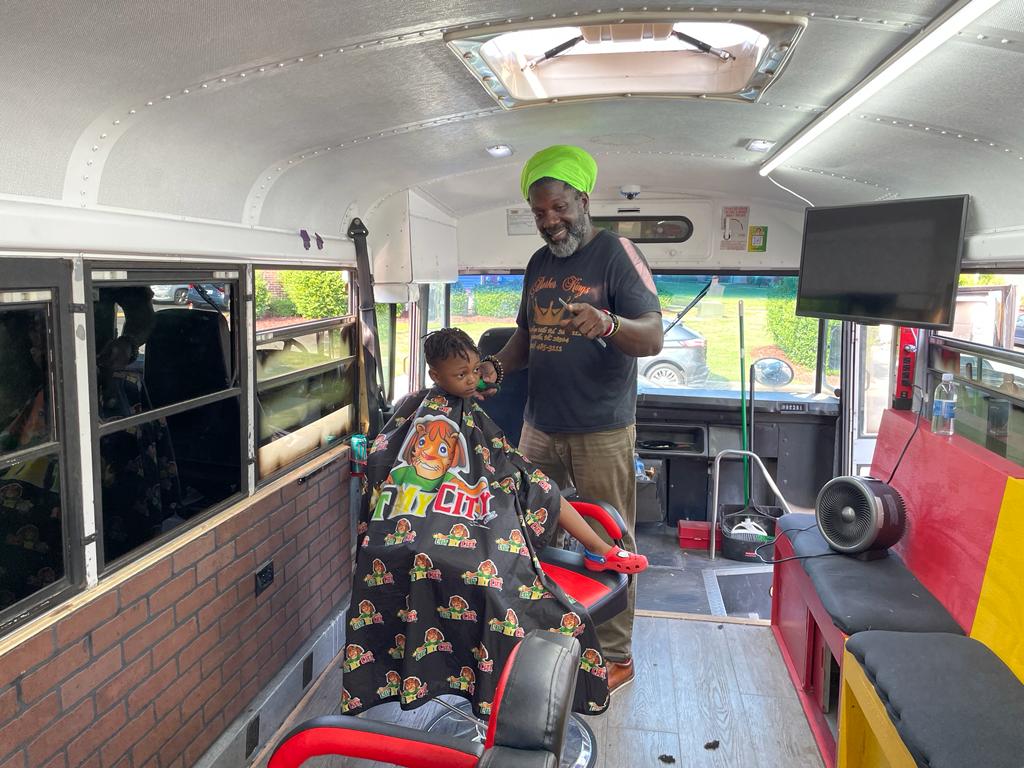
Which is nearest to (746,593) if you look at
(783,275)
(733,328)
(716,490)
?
(716,490)

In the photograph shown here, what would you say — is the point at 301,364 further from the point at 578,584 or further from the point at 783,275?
the point at 783,275

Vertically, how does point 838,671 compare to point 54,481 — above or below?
below

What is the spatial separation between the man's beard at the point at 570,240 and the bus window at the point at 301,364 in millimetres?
1028

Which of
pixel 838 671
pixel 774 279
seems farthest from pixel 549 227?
pixel 774 279

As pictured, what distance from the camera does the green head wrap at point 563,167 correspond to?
2.37 metres

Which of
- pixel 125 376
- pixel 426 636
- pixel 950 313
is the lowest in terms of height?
pixel 426 636

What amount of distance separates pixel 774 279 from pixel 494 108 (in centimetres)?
300

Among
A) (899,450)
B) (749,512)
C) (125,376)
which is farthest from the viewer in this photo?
(749,512)

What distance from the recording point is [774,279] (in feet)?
15.8

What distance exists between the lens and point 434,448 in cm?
Result: 228

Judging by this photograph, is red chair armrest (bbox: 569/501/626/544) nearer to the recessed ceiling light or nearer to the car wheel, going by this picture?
the recessed ceiling light

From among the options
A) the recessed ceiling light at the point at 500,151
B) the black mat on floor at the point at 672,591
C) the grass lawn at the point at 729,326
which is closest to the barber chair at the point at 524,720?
the recessed ceiling light at the point at 500,151

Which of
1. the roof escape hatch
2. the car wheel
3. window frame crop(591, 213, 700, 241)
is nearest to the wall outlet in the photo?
the roof escape hatch

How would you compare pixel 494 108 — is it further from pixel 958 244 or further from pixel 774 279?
pixel 774 279
